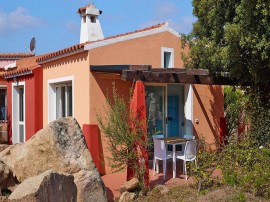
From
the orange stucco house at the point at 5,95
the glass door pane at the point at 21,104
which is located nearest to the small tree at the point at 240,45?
the glass door pane at the point at 21,104

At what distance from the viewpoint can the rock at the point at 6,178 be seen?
8130 mm

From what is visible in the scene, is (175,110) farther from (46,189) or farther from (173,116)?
(46,189)

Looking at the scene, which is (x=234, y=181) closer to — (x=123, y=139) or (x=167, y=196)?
(x=167, y=196)

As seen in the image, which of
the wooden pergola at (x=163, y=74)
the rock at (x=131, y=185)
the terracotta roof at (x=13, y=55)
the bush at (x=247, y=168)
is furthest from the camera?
the terracotta roof at (x=13, y=55)

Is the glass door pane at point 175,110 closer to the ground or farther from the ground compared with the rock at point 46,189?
farther from the ground

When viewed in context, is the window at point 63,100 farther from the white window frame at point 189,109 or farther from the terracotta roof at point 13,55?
the terracotta roof at point 13,55

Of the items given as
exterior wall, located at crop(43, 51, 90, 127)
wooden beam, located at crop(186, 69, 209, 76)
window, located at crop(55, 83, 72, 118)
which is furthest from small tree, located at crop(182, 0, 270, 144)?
window, located at crop(55, 83, 72, 118)

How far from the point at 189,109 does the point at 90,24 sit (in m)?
5.79

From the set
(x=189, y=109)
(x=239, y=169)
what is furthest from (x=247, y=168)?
(x=189, y=109)

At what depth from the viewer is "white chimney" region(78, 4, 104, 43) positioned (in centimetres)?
1606

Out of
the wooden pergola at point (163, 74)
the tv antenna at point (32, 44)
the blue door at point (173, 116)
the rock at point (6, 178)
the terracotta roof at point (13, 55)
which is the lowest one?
the rock at point (6, 178)

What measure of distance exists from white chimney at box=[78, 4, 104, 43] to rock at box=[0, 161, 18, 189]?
8.56 m

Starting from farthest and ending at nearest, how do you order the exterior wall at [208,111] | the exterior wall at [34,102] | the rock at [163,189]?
the exterior wall at [34,102] → the exterior wall at [208,111] → the rock at [163,189]

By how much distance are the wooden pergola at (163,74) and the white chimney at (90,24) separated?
18.6ft
